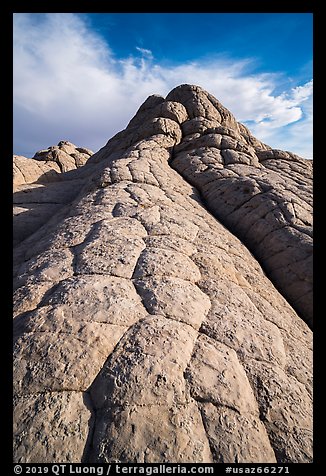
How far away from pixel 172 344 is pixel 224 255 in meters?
2.55

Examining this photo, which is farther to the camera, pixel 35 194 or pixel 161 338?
pixel 35 194

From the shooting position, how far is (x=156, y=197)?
622cm

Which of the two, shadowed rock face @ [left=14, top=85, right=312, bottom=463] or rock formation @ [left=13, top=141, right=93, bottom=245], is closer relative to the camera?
shadowed rock face @ [left=14, top=85, right=312, bottom=463]

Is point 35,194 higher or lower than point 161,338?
lower

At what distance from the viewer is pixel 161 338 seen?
8.16ft

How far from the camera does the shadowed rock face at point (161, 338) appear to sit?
6.19ft

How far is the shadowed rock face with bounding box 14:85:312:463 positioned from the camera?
74.3 inches

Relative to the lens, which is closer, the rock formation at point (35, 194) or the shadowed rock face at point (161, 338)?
the shadowed rock face at point (161, 338)
